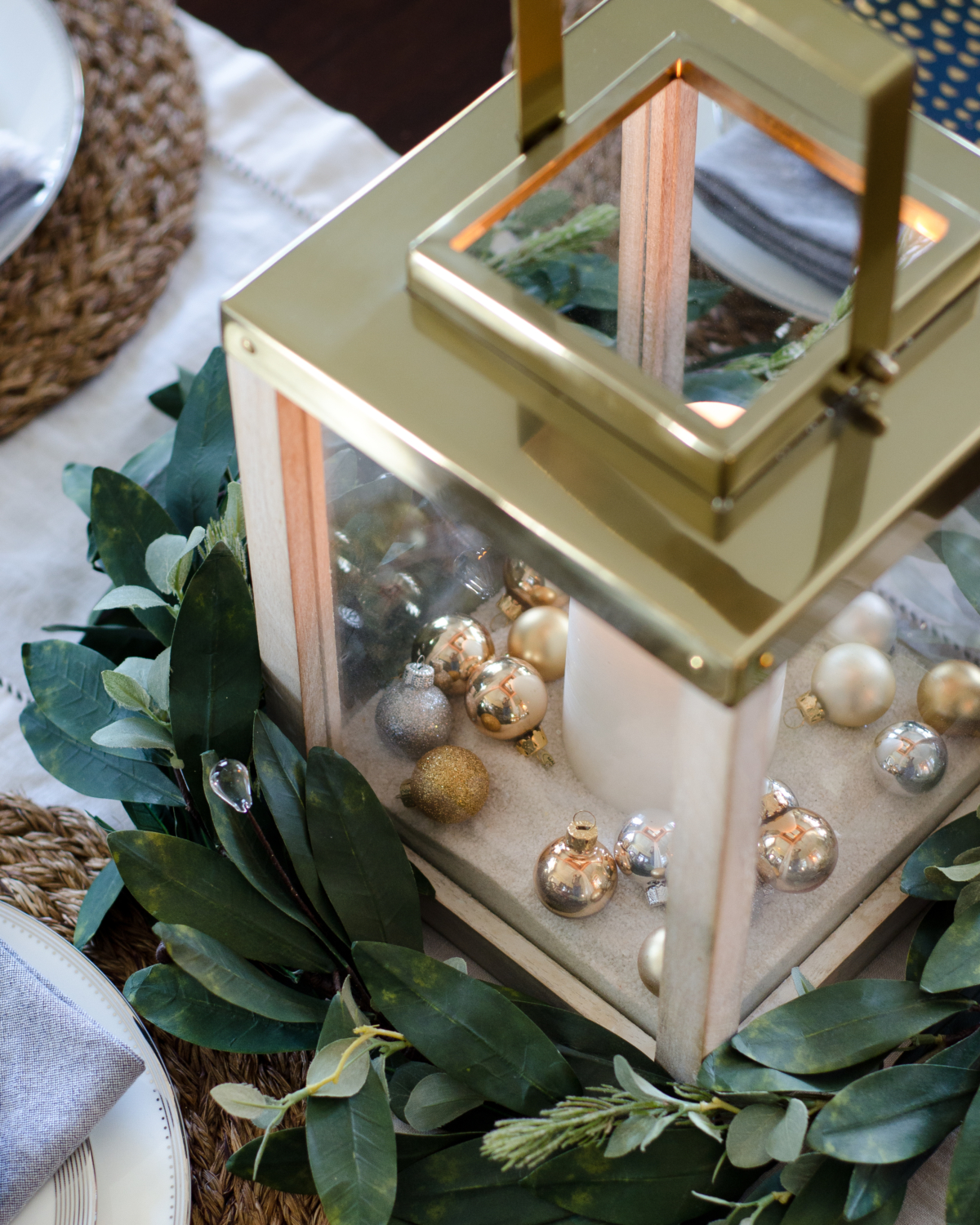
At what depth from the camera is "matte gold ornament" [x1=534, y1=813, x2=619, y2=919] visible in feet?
1.68

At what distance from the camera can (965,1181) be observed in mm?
429

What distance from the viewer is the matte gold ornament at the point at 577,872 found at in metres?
0.51

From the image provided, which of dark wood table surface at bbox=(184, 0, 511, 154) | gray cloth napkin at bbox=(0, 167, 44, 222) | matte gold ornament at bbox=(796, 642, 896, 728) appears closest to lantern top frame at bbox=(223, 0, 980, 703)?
matte gold ornament at bbox=(796, 642, 896, 728)

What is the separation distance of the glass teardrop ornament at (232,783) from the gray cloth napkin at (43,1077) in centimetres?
9

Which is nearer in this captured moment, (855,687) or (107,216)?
(855,687)

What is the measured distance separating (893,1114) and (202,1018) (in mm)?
239

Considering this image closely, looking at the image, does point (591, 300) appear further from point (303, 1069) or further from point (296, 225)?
point (296, 225)

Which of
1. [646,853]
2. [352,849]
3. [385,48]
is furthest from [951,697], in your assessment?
[385,48]

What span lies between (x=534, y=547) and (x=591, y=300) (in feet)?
0.48

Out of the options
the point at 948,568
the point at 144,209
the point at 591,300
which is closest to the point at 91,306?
the point at 144,209

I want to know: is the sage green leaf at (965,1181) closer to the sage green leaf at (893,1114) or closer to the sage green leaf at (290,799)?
the sage green leaf at (893,1114)

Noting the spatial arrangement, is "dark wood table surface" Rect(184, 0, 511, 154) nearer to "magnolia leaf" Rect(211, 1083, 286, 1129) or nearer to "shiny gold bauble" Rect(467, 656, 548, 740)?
"shiny gold bauble" Rect(467, 656, 548, 740)

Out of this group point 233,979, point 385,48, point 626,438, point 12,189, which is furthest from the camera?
point 385,48

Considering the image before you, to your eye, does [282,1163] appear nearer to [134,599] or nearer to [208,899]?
[208,899]
